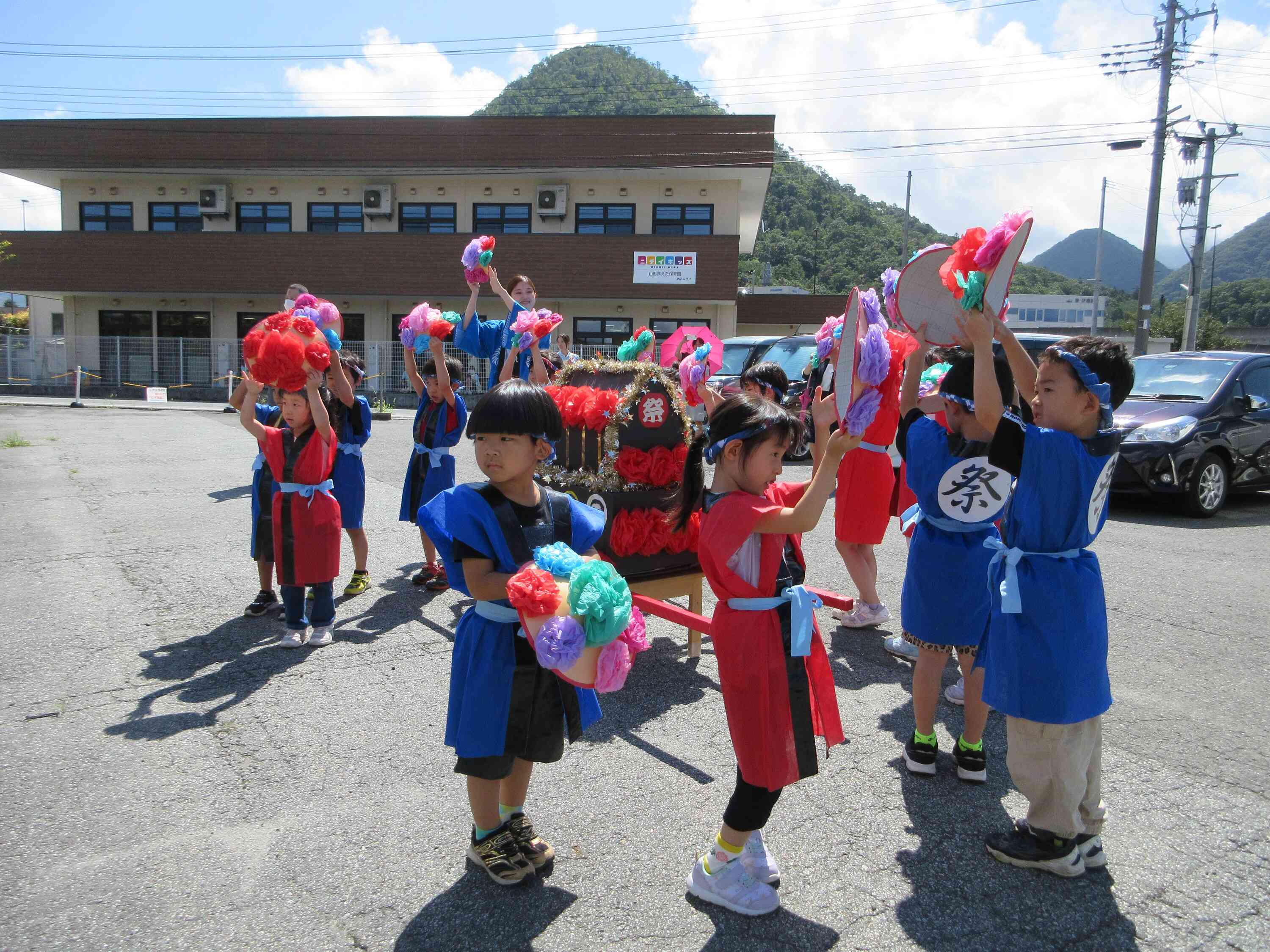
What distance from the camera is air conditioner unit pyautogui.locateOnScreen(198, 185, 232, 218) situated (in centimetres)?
2652

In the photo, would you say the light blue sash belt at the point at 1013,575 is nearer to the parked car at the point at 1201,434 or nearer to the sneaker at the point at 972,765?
the sneaker at the point at 972,765

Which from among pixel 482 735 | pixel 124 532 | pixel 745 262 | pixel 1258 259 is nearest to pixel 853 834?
pixel 482 735

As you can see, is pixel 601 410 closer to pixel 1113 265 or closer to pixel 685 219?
pixel 685 219

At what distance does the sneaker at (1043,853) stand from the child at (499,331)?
4224 millimetres

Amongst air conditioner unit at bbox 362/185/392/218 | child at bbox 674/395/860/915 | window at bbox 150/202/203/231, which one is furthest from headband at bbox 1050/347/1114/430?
window at bbox 150/202/203/231

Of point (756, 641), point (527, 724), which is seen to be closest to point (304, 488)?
point (527, 724)

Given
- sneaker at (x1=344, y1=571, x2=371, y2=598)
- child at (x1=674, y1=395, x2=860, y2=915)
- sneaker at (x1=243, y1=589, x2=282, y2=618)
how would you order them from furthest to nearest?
sneaker at (x1=344, y1=571, x2=371, y2=598), sneaker at (x1=243, y1=589, x2=282, y2=618), child at (x1=674, y1=395, x2=860, y2=915)

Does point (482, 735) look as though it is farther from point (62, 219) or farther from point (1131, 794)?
point (62, 219)

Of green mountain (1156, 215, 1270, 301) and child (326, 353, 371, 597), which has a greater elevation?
green mountain (1156, 215, 1270, 301)

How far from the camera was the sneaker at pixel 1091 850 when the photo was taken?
2781 millimetres

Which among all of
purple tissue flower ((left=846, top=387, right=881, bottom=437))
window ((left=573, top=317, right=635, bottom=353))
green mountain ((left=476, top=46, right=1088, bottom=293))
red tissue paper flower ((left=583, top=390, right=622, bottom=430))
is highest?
green mountain ((left=476, top=46, right=1088, bottom=293))

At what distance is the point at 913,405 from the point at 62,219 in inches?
1274

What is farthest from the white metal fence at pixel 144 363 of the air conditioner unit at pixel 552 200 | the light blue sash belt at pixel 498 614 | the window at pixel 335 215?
the light blue sash belt at pixel 498 614

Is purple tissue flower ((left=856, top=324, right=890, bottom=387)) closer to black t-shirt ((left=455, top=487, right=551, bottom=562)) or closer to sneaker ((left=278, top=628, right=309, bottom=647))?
black t-shirt ((left=455, top=487, right=551, bottom=562))
